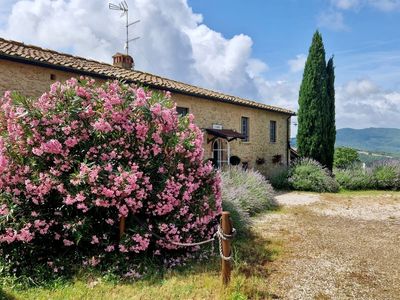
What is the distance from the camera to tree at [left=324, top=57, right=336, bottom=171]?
18500 mm

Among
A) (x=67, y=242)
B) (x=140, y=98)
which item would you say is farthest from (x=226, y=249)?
(x=140, y=98)

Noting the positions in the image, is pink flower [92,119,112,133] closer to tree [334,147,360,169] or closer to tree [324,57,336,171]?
tree [324,57,336,171]

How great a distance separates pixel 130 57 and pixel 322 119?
11.1 m

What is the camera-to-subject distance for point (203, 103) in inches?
565

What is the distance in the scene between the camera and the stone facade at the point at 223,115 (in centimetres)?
852

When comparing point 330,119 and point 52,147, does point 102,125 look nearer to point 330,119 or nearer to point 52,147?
point 52,147

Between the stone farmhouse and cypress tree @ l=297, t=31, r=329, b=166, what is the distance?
174cm

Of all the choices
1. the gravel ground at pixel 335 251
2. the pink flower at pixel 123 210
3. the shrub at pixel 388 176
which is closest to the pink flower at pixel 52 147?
the pink flower at pixel 123 210

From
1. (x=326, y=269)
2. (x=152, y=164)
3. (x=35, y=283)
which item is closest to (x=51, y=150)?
(x=152, y=164)

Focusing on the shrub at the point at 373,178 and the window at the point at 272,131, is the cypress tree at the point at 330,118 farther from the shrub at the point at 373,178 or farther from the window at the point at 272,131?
the window at the point at 272,131

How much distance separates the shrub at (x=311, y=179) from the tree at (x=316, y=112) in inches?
90.5

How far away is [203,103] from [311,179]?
646cm

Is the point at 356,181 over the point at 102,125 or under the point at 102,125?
under

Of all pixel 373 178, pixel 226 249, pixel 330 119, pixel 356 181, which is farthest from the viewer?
pixel 330 119
